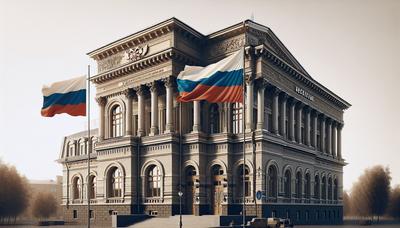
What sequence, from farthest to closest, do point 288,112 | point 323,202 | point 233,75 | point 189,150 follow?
1. point 323,202
2. point 288,112
3. point 189,150
4. point 233,75

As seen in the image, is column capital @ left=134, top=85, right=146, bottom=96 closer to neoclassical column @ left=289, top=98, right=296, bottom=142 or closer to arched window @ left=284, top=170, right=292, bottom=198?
neoclassical column @ left=289, top=98, right=296, bottom=142

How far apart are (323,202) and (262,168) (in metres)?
25.0

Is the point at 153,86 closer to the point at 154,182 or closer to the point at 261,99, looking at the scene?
the point at 154,182

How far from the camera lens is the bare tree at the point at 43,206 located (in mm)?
101025

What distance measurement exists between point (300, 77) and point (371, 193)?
44880 millimetres

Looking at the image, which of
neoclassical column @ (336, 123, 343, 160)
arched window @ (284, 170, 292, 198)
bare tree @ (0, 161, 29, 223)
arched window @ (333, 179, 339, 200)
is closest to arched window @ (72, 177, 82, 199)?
bare tree @ (0, 161, 29, 223)

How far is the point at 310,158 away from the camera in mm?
59750

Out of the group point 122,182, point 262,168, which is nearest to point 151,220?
point 122,182

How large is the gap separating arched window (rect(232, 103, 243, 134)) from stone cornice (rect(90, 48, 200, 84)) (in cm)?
710

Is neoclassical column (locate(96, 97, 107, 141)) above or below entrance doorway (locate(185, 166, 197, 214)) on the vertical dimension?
above

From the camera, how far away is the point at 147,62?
2039 inches

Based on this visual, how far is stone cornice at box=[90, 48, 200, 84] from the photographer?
4945 centimetres

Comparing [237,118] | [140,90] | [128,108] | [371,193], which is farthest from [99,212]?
[371,193]

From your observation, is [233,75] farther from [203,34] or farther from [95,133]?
[95,133]
